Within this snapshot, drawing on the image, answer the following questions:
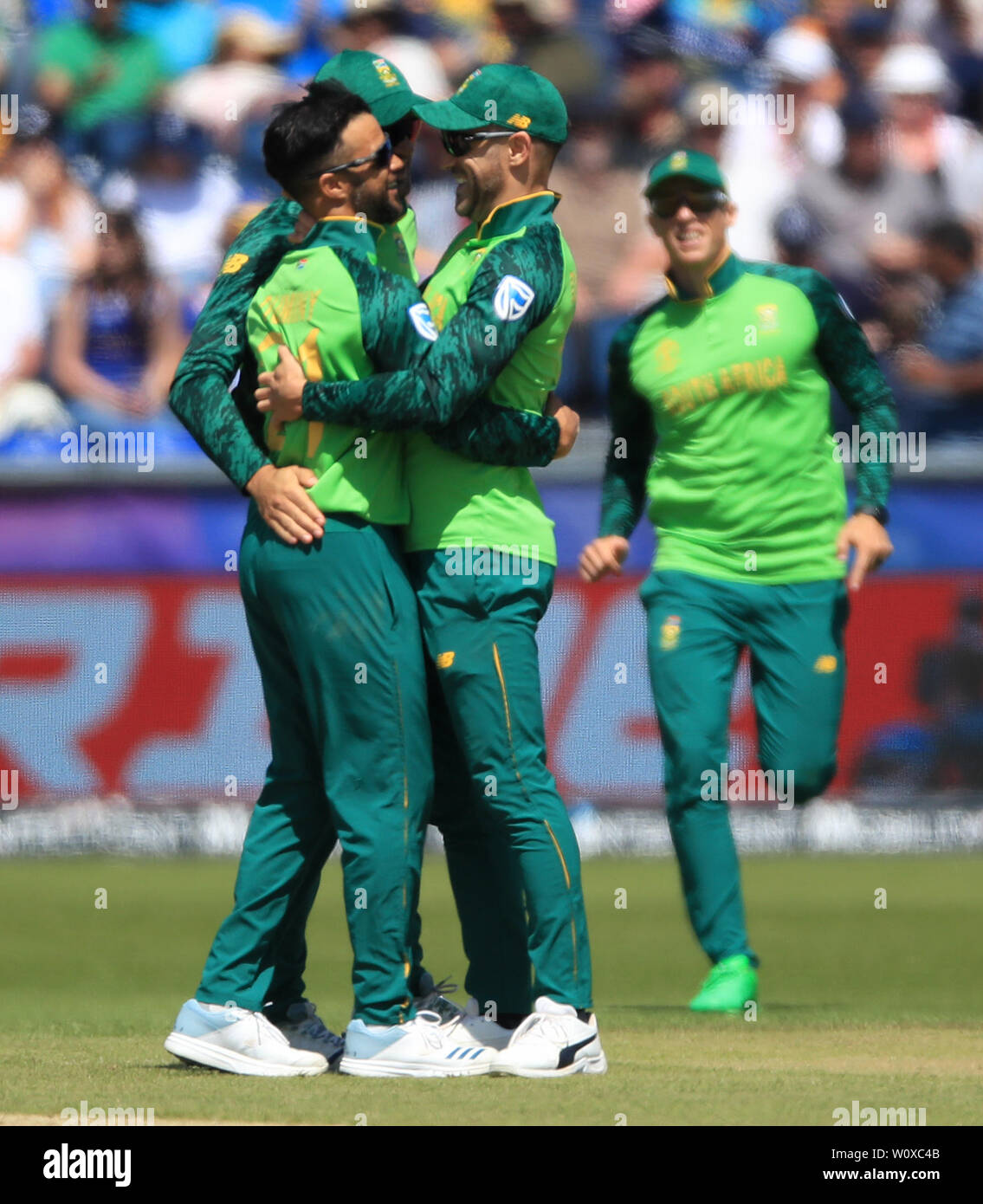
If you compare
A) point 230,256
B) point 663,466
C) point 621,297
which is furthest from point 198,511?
point 230,256

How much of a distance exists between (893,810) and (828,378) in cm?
407

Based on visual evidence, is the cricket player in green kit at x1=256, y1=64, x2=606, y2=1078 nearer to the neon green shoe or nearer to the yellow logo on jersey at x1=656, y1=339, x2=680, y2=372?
the neon green shoe

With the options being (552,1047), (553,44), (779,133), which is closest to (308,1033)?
(552,1047)

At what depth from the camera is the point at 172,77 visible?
1308cm

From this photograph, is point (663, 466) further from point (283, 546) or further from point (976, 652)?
point (976, 652)

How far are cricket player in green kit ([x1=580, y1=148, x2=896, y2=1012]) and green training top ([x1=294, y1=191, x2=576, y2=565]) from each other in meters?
1.29

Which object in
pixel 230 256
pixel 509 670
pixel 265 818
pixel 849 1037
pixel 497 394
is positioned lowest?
pixel 849 1037

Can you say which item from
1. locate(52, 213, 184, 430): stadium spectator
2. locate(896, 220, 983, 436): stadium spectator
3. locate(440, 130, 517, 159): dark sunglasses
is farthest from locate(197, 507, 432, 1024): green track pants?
locate(896, 220, 983, 436): stadium spectator

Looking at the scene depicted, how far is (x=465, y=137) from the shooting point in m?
4.79

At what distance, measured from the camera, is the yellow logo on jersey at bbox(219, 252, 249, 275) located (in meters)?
4.77

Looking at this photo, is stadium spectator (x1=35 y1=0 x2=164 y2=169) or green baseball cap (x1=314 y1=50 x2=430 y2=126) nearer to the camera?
green baseball cap (x1=314 y1=50 x2=430 y2=126)

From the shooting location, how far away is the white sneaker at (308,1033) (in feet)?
15.6

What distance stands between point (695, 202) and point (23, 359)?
6268mm

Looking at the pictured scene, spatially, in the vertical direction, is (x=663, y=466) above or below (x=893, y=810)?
above
